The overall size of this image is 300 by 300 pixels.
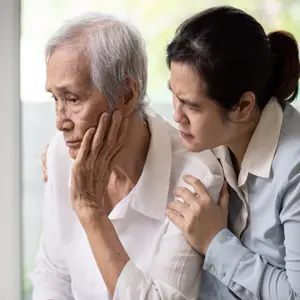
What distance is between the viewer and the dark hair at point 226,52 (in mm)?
1295

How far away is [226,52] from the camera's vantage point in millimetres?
1290

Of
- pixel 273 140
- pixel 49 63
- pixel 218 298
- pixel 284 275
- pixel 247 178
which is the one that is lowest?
pixel 218 298

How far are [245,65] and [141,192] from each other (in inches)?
17.6

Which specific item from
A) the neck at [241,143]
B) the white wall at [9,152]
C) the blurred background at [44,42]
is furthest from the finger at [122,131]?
the white wall at [9,152]

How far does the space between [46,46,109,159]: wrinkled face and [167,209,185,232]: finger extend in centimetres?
28

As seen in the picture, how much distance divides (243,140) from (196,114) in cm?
16

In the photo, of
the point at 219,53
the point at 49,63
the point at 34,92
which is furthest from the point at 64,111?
the point at 34,92

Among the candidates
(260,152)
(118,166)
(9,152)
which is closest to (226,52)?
(260,152)

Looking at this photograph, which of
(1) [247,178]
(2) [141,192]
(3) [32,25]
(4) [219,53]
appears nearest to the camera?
(4) [219,53]

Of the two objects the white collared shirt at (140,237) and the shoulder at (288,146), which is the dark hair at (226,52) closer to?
the shoulder at (288,146)

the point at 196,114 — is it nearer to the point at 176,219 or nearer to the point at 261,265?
the point at 176,219

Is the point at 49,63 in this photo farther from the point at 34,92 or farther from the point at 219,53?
the point at 34,92

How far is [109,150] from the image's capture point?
147 cm

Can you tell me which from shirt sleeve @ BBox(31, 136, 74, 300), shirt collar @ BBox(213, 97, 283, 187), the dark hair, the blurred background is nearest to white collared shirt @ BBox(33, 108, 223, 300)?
shirt sleeve @ BBox(31, 136, 74, 300)
